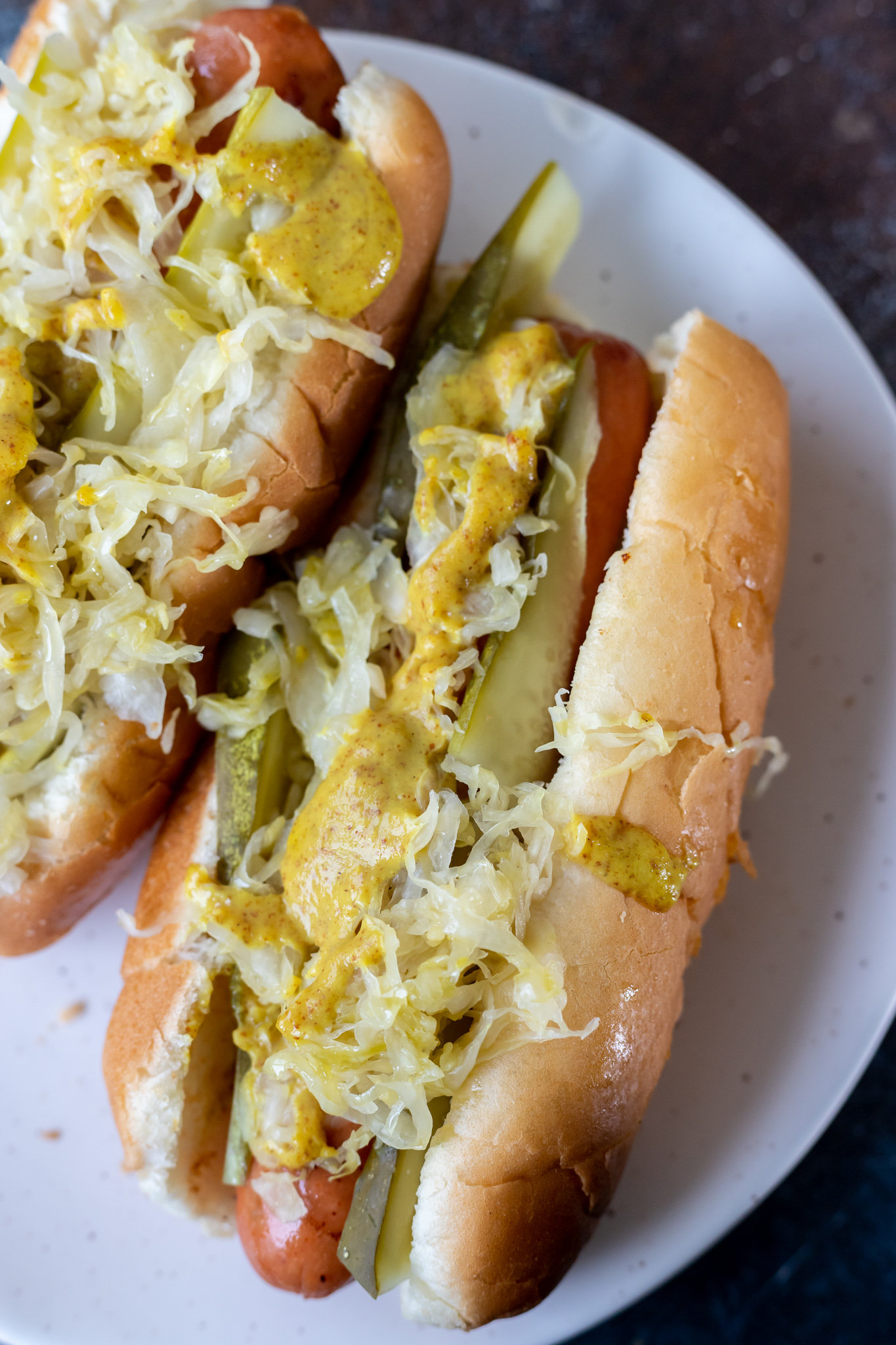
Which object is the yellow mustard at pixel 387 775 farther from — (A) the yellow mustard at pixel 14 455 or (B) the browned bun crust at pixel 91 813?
(A) the yellow mustard at pixel 14 455

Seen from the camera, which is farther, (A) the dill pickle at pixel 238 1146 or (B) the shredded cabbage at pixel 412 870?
(A) the dill pickle at pixel 238 1146

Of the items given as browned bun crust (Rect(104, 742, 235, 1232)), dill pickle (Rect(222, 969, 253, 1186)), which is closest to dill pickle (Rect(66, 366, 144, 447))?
browned bun crust (Rect(104, 742, 235, 1232))

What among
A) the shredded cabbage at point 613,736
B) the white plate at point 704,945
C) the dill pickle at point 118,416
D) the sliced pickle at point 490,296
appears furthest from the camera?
the white plate at point 704,945

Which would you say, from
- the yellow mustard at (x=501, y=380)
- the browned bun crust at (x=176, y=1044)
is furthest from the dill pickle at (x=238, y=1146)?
the yellow mustard at (x=501, y=380)

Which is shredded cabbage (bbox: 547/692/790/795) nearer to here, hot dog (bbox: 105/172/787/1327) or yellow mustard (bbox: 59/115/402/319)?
hot dog (bbox: 105/172/787/1327)

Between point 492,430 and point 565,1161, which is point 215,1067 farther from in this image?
point 492,430

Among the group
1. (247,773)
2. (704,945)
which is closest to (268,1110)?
(247,773)

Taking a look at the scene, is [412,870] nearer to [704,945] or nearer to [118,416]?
[118,416]
